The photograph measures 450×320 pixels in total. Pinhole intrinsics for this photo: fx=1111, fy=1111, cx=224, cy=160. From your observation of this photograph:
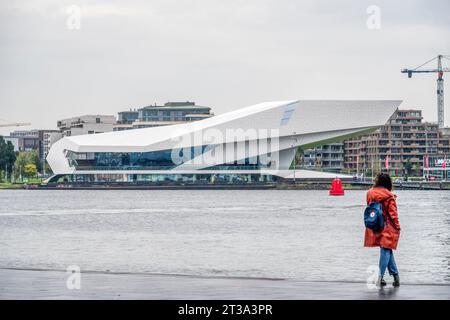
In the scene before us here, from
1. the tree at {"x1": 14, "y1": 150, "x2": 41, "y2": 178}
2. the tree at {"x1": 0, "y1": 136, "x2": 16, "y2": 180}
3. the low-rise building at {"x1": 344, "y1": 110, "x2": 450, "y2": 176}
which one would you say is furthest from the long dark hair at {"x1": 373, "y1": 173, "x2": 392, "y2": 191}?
the tree at {"x1": 14, "y1": 150, "x2": 41, "y2": 178}

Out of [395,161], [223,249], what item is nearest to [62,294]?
[223,249]

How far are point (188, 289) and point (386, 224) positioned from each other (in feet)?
6.84

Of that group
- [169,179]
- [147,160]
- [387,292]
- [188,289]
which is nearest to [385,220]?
[387,292]

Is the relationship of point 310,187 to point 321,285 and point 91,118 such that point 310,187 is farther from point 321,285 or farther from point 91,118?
point 321,285

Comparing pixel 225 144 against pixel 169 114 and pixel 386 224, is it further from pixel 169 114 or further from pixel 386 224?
pixel 386 224

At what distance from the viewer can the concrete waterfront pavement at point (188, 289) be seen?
32.5 ft

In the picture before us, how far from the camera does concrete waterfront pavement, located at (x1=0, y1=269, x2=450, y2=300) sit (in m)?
9.91

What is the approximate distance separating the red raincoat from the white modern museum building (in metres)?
96.8

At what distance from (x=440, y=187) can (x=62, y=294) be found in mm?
99969

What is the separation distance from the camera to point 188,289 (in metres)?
10.6

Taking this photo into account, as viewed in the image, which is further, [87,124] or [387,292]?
[87,124]

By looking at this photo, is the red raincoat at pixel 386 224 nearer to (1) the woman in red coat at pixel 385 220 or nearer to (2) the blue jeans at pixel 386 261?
(1) the woman in red coat at pixel 385 220

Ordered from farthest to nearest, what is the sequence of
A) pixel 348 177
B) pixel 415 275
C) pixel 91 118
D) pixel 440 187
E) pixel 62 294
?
1. pixel 91 118
2. pixel 348 177
3. pixel 440 187
4. pixel 415 275
5. pixel 62 294

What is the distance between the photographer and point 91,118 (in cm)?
16212
